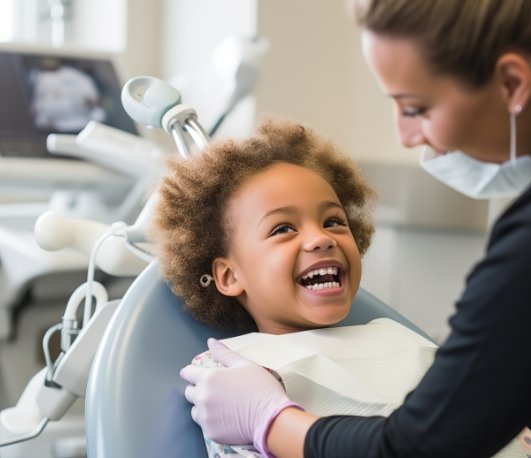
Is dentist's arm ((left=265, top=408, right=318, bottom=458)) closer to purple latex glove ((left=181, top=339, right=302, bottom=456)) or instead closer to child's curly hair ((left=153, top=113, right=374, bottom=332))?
purple latex glove ((left=181, top=339, right=302, bottom=456))

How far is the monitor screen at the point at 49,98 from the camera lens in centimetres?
192

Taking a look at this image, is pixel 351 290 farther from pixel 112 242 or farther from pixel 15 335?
pixel 15 335

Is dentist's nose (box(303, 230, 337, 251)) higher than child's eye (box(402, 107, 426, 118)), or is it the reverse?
child's eye (box(402, 107, 426, 118))

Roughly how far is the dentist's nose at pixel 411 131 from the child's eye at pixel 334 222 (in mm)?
368

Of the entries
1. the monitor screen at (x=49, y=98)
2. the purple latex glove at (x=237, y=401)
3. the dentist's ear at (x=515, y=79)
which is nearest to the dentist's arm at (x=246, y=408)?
the purple latex glove at (x=237, y=401)

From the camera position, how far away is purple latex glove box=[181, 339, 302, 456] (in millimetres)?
835

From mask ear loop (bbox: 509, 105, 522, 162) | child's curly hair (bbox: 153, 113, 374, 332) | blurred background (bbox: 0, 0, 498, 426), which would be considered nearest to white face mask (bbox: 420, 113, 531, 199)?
mask ear loop (bbox: 509, 105, 522, 162)

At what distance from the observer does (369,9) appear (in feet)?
2.19

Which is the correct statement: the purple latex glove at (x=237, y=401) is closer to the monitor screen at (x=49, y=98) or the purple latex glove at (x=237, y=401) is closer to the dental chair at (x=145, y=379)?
the dental chair at (x=145, y=379)

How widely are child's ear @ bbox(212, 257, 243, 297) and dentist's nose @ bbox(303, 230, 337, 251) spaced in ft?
0.39

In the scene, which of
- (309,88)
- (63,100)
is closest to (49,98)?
(63,100)

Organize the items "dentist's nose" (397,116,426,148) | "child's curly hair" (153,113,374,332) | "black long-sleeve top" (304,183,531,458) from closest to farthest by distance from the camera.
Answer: "black long-sleeve top" (304,183,531,458)
"dentist's nose" (397,116,426,148)
"child's curly hair" (153,113,374,332)

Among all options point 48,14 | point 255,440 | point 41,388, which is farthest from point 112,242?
point 48,14

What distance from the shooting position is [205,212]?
43.9 inches
